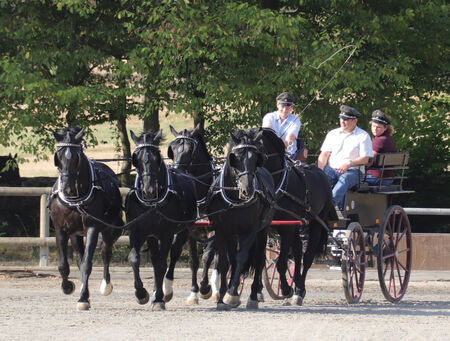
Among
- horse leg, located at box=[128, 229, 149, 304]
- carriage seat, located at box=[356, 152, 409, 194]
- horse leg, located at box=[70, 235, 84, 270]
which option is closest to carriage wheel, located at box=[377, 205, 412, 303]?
carriage seat, located at box=[356, 152, 409, 194]

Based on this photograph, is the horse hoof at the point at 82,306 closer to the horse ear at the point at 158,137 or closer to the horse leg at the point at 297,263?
the horse ear at the point at 158,137

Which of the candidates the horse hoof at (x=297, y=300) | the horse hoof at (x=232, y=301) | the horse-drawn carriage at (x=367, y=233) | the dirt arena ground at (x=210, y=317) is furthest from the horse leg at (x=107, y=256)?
the horse hoof at (x=297, y=300)

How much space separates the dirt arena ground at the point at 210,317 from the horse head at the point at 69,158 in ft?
4.15

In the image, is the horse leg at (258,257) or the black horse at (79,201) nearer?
the black horse at (79,201)

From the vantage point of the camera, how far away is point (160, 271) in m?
11.3

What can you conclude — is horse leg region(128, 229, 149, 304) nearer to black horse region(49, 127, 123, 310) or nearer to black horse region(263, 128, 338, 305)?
black horse region(49, 127, 123, 310)

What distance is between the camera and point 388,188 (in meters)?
13.5

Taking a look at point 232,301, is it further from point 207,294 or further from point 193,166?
point 193,166

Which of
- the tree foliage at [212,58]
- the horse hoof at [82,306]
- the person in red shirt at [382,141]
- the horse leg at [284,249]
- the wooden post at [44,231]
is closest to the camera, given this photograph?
the horse hoof at [82,306]

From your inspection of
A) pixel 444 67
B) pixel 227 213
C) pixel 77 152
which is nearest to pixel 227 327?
pixel 227 213

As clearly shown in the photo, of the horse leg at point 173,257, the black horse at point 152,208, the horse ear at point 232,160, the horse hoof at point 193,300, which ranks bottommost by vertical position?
the horse hoof at point 193,300

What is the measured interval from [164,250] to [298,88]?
7819 mm

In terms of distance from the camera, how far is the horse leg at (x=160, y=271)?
11.2 m

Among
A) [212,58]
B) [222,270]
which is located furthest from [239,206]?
[212,58]
